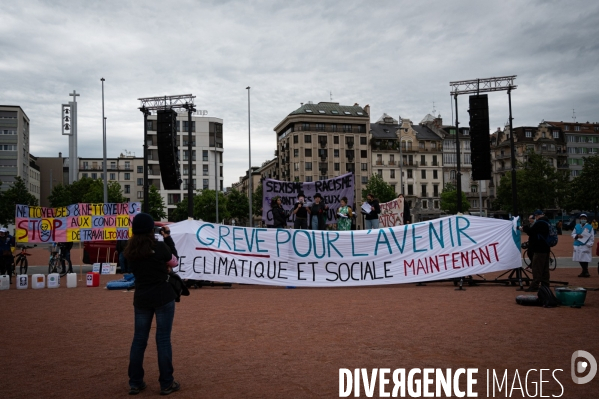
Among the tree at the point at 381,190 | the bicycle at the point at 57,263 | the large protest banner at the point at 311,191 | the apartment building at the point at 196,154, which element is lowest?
the bicycle at the point at 57,263

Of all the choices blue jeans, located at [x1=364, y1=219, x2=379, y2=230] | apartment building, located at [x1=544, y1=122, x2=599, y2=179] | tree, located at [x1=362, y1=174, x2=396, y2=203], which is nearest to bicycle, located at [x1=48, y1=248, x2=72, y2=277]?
blue jeans, located at [x1=364, y1=219, x2=379, y2=230]

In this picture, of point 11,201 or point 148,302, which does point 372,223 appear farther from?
point 11,201

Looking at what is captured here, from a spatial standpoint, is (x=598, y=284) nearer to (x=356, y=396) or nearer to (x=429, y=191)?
(x=356, y=396)

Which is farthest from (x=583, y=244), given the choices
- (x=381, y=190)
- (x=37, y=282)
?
(x=381, y=190)

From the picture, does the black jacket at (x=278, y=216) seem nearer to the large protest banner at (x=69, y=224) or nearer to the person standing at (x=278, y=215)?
the person standing at (x=278, y=215)

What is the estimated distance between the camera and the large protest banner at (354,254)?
600 inches

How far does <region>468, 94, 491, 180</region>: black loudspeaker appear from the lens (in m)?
17.3

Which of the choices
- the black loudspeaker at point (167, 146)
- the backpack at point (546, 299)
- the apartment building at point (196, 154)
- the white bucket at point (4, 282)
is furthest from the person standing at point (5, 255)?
the apartment building at point (196, 154)

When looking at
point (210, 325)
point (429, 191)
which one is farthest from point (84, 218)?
point (429, 191)

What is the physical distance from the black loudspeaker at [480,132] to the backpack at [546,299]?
21.7 feet

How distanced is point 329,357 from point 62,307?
817 cm

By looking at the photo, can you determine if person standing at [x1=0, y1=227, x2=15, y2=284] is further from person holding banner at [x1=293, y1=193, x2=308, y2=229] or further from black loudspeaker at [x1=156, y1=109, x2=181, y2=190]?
person holding banner at [x1=293, y1=193, x2=308, y2=229]

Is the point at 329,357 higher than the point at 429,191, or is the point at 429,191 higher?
the point at 429,191

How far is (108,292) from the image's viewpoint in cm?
1573
